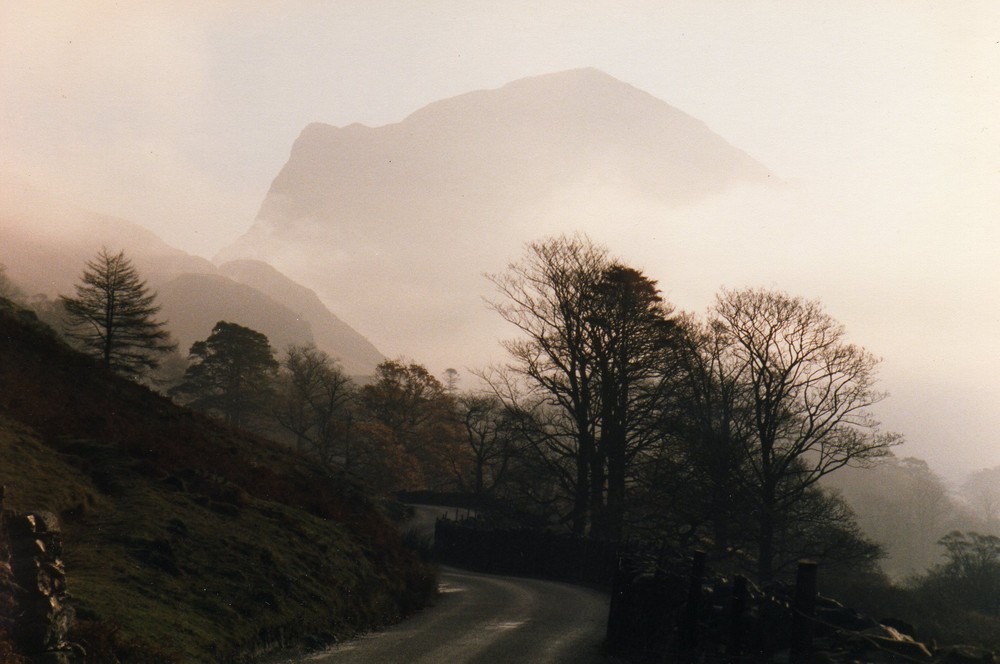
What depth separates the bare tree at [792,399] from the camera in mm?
36312

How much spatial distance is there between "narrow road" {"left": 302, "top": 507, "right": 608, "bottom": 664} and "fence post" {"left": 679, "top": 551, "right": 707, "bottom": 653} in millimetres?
2301

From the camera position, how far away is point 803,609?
1009 cm

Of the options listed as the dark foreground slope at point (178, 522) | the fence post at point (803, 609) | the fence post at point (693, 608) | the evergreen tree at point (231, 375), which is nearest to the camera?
the fence post at point (803, 609)

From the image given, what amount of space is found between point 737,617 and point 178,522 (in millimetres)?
10993

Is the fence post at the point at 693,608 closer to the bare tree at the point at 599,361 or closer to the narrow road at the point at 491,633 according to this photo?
the narrow road at the point at 491,633

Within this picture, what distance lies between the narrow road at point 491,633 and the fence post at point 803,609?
Result: 219 inches

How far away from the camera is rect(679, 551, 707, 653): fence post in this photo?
13.6 metres

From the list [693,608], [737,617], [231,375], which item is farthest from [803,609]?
[231,375]

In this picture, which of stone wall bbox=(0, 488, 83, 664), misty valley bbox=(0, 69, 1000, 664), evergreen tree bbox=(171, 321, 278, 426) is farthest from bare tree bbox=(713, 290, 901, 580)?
evergreen tree bbox=(171, 321, 278, 426)

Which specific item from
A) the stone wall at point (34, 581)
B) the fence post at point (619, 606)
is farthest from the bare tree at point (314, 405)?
the stone wall at point (34, 581)

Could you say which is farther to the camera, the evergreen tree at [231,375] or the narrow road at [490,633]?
the evergreen tree at [231,375]

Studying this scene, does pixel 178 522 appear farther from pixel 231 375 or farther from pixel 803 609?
pixel 231 375

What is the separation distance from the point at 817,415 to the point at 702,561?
2680 centimetres

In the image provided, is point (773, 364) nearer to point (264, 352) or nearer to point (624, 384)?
point (624, 384)
